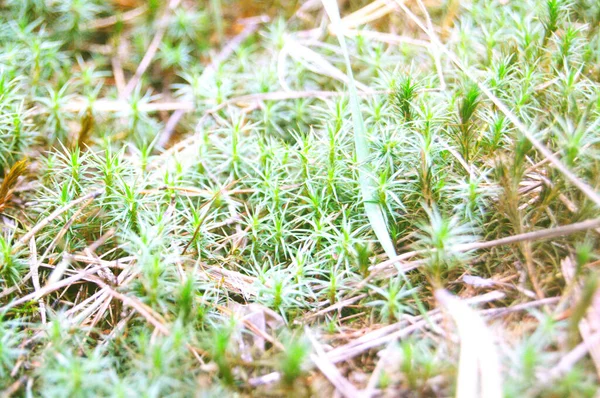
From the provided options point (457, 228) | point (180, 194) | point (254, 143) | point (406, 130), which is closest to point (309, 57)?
point (254, 143)

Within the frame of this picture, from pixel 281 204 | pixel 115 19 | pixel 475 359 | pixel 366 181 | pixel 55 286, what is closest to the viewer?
pixel 475 359

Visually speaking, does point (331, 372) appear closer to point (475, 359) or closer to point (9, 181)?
point (475, 359)

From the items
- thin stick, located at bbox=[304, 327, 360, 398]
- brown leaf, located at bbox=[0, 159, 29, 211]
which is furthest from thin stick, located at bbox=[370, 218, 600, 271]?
brown leaf, located at bbox=[0, 159, 29, 211]

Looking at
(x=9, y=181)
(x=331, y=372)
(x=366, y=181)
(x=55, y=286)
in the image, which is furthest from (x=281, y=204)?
(x=9, y=181)

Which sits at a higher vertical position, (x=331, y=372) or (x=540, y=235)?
(x=540, y=235)

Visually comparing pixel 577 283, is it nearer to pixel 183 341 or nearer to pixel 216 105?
pixel 183 341

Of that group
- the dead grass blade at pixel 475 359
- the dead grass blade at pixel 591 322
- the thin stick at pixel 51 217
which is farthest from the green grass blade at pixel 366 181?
the thin stick at pixel 51 217

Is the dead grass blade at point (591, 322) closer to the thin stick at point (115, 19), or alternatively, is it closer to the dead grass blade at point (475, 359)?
the dead grass blade at point (475, 359)

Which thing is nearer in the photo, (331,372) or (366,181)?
(331,372)

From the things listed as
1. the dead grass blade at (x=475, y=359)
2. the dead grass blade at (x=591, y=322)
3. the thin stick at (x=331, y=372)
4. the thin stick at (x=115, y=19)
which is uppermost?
the thin stick at (x=115, y=19)

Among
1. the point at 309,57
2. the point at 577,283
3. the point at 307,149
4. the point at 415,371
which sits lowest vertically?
the point at 415,371

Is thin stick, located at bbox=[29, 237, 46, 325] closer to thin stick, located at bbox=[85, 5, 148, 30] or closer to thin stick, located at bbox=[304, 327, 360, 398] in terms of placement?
thin stick, located at bbox=[304, 327, 360, 398]
